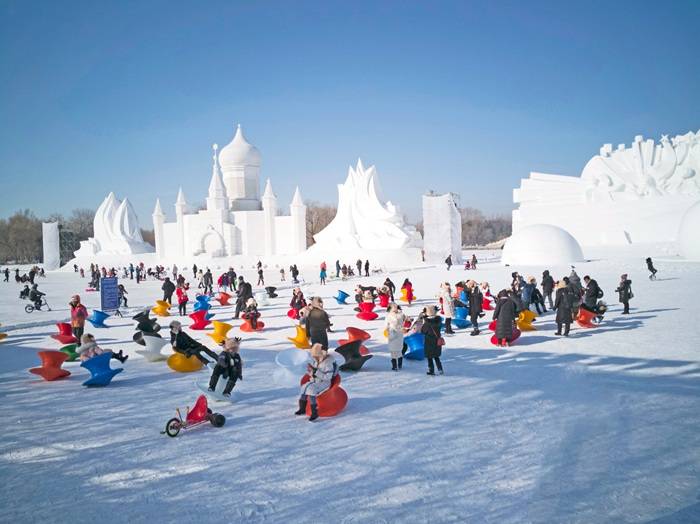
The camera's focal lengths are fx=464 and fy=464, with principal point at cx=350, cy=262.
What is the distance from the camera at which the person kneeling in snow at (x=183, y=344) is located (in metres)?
6.99

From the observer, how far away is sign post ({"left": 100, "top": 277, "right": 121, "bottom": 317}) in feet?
45.4

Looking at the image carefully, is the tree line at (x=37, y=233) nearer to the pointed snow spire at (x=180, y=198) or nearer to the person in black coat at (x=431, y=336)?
the pointed snow spire at (x=180, y=198)

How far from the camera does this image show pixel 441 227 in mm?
30172

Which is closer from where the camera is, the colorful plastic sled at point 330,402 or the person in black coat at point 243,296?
the colorful plastic sled at point 330,402

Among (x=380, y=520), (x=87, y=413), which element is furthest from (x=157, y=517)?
(x=87, y=413)

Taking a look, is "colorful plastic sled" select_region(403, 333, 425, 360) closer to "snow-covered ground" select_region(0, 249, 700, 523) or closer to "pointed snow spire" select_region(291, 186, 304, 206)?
"snow-covered ground" select_region(0, 249, 700, 523)

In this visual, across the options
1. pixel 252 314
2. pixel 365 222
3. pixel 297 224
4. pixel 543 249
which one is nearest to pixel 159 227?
pixel 297 224

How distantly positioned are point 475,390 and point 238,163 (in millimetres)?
44836

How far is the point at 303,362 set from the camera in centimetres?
641

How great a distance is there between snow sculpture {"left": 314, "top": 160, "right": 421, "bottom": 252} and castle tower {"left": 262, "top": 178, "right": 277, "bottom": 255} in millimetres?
4553

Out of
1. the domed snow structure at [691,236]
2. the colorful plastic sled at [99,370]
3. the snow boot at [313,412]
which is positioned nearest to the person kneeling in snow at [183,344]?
the colorful plastic sled at [99,370]

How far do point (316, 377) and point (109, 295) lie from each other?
36.5 feet

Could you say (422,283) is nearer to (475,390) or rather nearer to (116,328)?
(116,328)

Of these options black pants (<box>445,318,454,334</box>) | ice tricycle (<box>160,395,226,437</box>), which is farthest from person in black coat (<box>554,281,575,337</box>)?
ice tricycle (<box>160,395,226,437</box>)
